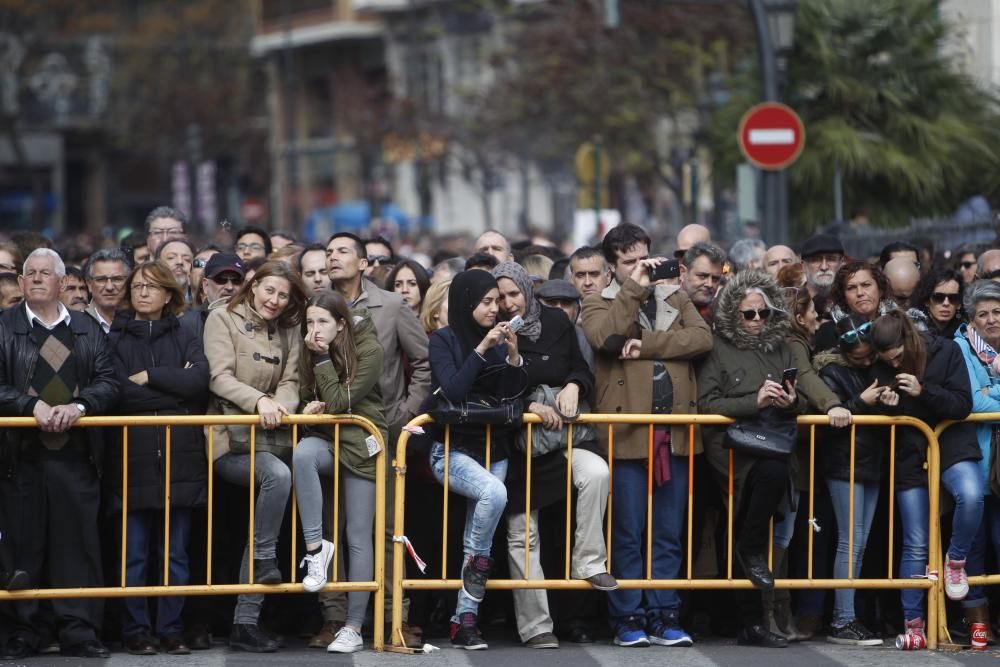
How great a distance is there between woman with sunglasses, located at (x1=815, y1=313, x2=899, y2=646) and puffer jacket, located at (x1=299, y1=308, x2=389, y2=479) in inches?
89.6

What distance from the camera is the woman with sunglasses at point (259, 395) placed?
8883mm

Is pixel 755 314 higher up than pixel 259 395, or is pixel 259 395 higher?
pixel 755 314

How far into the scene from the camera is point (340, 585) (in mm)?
8930

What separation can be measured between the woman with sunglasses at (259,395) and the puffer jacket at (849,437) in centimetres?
268

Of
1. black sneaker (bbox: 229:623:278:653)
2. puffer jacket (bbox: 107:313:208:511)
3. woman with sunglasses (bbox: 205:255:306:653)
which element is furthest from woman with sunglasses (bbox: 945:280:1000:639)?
puffer jacket (bbox: 107:313:208:511)

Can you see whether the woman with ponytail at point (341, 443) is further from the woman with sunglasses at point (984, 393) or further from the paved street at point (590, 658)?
the woman with sunglasses at point (984, 393)

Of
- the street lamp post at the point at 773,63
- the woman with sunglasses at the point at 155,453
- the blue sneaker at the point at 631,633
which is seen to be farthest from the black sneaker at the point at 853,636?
the street lamp post at the point at 773,63

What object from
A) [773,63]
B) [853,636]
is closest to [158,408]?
[853,636]

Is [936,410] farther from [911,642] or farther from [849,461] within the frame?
[911,642]

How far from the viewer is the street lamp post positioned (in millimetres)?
16922

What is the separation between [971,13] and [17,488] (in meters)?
16.6

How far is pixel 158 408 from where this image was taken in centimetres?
891

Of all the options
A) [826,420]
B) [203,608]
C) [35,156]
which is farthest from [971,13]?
[35,156]

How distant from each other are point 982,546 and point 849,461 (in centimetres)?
84
